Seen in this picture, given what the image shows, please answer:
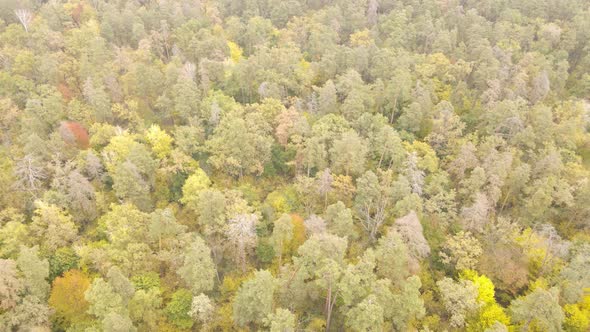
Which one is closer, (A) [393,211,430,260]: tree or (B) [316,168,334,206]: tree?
(A) [393,211,430,260]: tree

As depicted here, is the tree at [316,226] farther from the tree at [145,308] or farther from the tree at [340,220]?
the tree at [145,308]

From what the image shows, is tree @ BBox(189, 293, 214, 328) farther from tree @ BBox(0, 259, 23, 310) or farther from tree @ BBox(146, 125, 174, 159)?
tree @ BBox(146, 125, 174, 159)

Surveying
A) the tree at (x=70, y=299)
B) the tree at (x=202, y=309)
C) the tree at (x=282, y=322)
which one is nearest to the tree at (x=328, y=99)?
the tree at (x=202, y=309)

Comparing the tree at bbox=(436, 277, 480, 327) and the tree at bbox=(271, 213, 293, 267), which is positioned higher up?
the tree at bbox=(271, 213, 293, 267)

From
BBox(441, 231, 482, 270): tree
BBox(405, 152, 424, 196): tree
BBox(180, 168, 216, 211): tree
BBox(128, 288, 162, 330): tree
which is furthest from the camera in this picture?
BBox(405, 152, 424, 196): tree

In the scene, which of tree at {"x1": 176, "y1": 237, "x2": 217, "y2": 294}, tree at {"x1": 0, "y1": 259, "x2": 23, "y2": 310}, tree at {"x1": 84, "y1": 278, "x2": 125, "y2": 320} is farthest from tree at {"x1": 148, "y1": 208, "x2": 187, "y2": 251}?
tree at {"x1": 0, "y1": 259, "x2": 23, "y2": 310}

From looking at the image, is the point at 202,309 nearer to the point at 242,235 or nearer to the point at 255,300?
the point at 255,300
